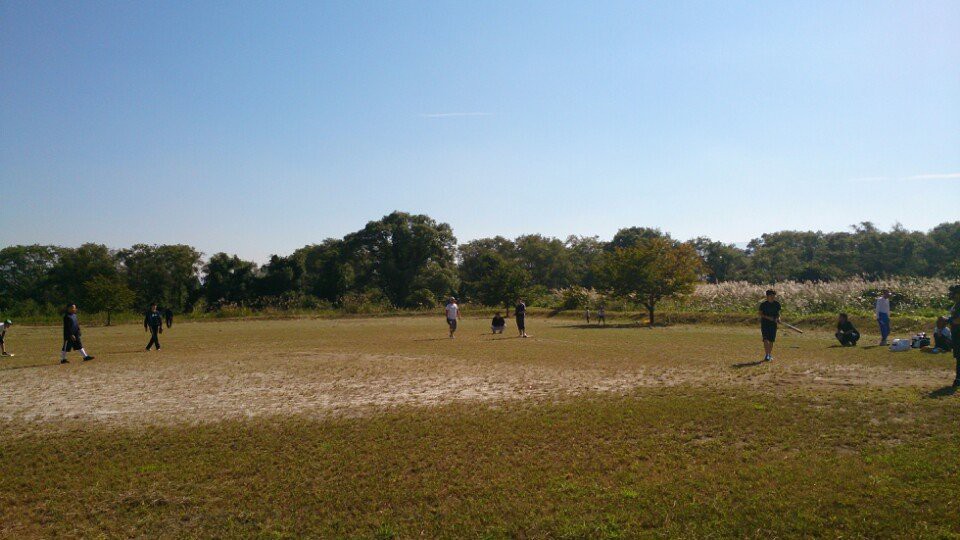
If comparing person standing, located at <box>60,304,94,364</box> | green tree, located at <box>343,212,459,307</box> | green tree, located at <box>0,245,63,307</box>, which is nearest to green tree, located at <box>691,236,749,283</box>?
green tree, located at <box>343,212,459,307</box>

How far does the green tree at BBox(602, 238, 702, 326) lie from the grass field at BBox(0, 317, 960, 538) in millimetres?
20246

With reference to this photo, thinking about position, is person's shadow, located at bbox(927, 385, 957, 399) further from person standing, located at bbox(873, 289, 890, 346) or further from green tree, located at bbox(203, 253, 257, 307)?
green tree, located at bbox(203, 253, 257, 307)

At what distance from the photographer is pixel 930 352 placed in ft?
49.6

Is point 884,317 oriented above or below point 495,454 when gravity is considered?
above

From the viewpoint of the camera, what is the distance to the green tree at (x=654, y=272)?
3306 cm

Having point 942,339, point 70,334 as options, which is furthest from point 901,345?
point 70,334

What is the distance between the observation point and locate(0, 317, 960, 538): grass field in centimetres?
526

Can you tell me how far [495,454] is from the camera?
702 centimetres

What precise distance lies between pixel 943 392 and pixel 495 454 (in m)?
8.08

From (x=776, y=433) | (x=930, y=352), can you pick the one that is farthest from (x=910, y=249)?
(x=776, y=433)

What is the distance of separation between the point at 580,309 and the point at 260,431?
38172 mm

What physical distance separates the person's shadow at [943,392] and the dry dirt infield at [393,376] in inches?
6.6

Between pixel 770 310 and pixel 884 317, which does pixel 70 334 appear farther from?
pixel 884 317

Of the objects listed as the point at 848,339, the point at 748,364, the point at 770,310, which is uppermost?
the point at 770,310
